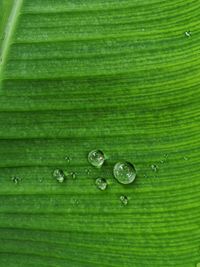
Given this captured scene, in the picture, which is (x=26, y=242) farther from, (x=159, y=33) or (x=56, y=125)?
(x=159, y=33)

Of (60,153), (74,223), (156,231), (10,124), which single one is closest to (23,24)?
(10,124)

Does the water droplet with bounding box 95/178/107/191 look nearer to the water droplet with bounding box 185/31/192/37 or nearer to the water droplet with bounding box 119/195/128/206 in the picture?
the water droplet with bounding box 119/195/128/206

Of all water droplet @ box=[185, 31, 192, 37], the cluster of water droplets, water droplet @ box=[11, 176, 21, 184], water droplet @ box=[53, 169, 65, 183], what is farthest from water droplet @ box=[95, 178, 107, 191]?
water droplet @ box=[185, 31, 192, 37]

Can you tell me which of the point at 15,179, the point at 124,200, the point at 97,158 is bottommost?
the point at 124,200

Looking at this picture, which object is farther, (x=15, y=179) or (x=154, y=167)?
(x=15, y=179)

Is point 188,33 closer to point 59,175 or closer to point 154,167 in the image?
point 154,167

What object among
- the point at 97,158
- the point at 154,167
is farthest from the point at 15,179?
→ the point at 154,167

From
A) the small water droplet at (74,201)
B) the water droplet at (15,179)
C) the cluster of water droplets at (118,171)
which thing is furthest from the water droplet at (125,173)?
the water droplet at (15,179)
